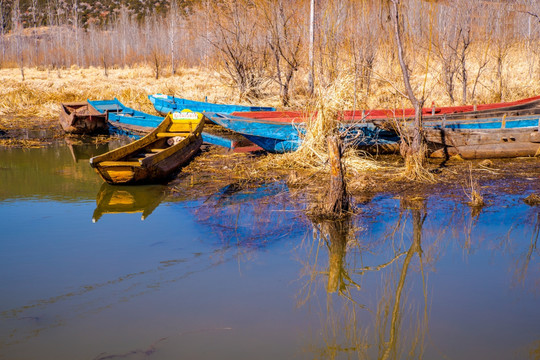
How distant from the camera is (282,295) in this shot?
516cm

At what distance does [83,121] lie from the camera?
53.6ft

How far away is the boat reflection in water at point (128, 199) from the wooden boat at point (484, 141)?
585cm

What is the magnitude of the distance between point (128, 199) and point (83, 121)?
8429 millimetres

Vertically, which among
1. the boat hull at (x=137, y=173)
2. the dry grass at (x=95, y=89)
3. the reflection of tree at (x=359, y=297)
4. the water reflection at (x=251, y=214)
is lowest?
the reflection of tree at (x=359, y=297)

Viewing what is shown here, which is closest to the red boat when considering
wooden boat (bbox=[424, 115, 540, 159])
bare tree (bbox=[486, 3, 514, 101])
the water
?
wooden boat (bbox=[424, 115, 540, 159])

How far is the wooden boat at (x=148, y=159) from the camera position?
903 centimetres

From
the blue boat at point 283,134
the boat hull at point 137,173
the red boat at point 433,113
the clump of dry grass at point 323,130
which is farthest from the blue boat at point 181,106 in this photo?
the boat hull at point 137,173

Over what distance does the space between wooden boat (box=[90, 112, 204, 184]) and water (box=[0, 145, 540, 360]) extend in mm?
769

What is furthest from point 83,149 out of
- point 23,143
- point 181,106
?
point 181,106

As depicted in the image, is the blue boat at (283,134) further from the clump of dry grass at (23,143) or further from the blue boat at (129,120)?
the clump of dry grass at (23,143)

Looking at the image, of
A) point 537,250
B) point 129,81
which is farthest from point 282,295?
point 129,81

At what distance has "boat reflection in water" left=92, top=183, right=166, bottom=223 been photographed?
8289 mm

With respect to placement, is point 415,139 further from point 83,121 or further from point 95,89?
point 95,89

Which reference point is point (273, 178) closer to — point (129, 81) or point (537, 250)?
point (537, 250)
